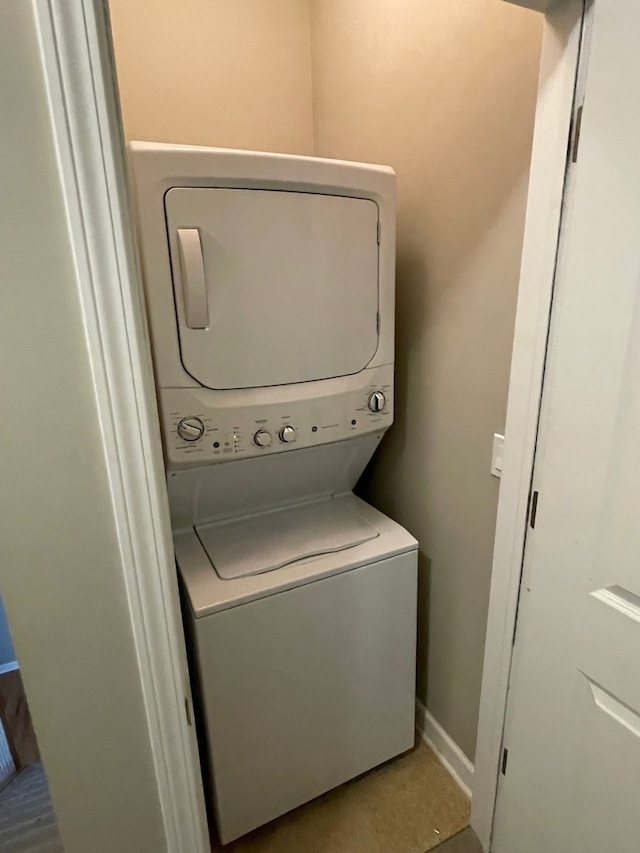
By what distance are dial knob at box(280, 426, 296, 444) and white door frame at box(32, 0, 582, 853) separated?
525mm

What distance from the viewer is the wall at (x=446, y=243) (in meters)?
1.13

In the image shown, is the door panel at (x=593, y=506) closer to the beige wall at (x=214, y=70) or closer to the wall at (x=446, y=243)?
the wall at (x=446, y=243)

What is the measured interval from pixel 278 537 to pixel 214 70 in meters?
1.51

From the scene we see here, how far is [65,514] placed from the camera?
28.9 inches

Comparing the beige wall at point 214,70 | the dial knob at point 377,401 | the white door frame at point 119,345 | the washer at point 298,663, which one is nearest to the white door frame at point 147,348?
the white door frame at point 119,345

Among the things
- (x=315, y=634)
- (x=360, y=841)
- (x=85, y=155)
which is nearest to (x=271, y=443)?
(x=315, y=634)

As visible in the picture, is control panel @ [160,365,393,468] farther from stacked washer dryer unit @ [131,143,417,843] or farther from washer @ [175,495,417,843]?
washer @ [175,495,417,843]

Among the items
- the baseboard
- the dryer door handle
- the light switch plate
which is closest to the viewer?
the dryer door handle

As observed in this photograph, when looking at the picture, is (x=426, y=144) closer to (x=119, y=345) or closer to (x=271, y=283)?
(x=271, y=283)

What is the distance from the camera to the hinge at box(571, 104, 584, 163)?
35.2 inches

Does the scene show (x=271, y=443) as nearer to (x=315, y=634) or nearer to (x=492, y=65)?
(x=315, y=634)

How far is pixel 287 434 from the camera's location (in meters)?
1.30

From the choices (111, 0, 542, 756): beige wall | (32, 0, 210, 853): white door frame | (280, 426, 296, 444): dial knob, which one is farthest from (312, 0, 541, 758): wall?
(32, 0, 210, 853): white door frame

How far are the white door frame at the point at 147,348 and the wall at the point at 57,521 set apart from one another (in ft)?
0.07
